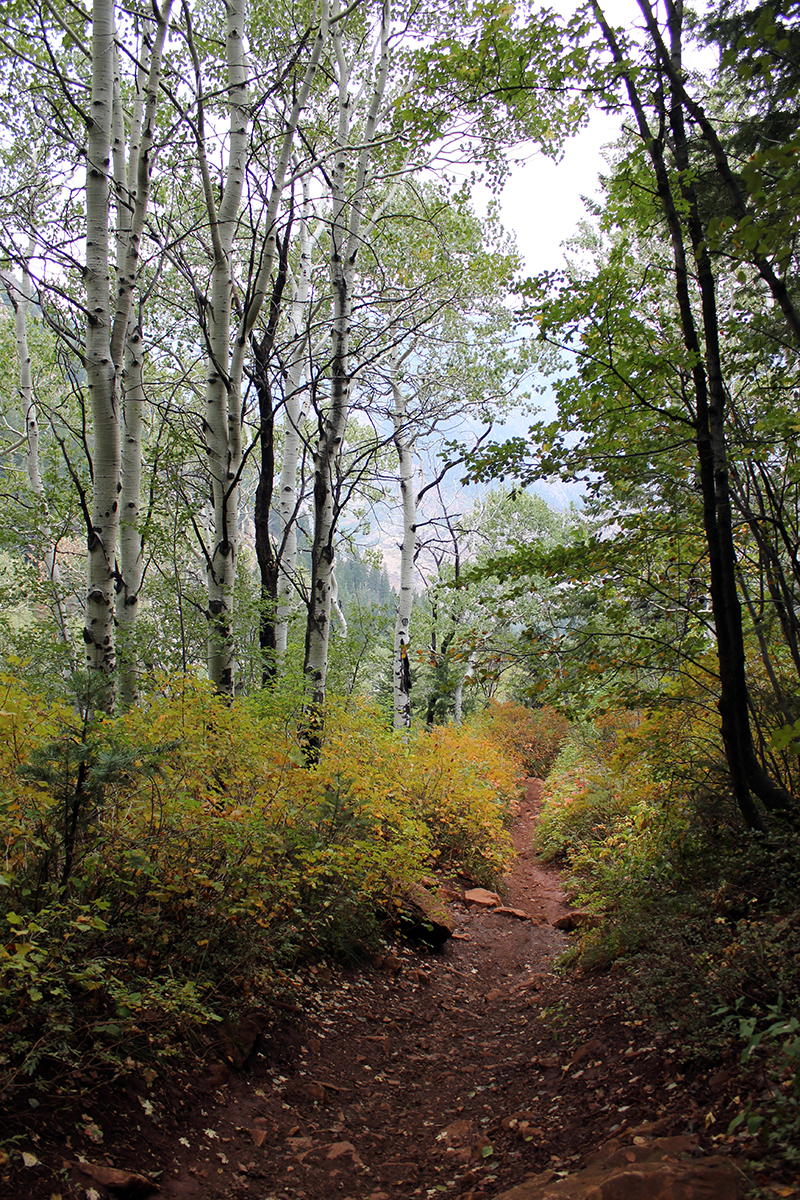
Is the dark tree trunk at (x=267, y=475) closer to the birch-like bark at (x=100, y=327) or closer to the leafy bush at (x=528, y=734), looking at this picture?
the birch-like bark at (x=100, y=327)

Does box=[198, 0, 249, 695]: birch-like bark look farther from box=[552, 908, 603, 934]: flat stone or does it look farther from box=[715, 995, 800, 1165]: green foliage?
box=[715, 995, 800, 1165]: green foliage

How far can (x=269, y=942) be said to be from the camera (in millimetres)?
3666

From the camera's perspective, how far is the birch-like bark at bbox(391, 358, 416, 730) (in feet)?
37.1

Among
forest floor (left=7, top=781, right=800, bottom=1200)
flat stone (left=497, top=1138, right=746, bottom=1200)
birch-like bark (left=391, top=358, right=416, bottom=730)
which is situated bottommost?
forest floor (left=7, top=781, right=800, bottom=1200)

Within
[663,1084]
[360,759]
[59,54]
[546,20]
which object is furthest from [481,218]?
[663,1084]

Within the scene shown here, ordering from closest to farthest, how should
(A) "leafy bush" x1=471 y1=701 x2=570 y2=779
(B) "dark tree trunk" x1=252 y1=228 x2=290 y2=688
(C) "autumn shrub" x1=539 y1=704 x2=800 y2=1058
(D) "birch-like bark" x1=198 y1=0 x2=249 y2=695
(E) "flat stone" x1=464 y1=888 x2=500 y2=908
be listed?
1. (C) "autumn shrub" x1=539 y1=704 x2=800 y2=1058
2. (D) "birch-like bark" x1=198 y1=0 x2=249 y2=695
3. (B) "dark tree trunk" x1=252 y1=228 x2=290 y2=688
4. (E) "flat stone" x1=464 y1=888 x2=500 y2=908
5. (A) "leafy bush" x1=471 y1=701 x2=570 y2=779

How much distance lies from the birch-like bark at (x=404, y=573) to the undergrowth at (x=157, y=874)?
6055 mm

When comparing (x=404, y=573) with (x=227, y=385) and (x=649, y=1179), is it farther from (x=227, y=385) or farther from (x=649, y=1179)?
(x=649, y=1179)

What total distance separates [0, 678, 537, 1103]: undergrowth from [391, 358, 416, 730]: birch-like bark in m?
6.05

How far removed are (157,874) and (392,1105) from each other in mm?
1862

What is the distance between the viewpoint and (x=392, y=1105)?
11.6ft

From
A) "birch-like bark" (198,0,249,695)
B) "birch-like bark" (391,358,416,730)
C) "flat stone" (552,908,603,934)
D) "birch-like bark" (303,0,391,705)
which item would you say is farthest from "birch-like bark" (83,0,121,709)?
"birch-like bark" (391,358,416,730)

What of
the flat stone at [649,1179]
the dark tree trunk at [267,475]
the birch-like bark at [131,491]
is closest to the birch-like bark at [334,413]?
the dark tree trunk at [267,475]

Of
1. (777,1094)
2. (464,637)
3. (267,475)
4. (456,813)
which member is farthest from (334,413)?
(777,1094)
